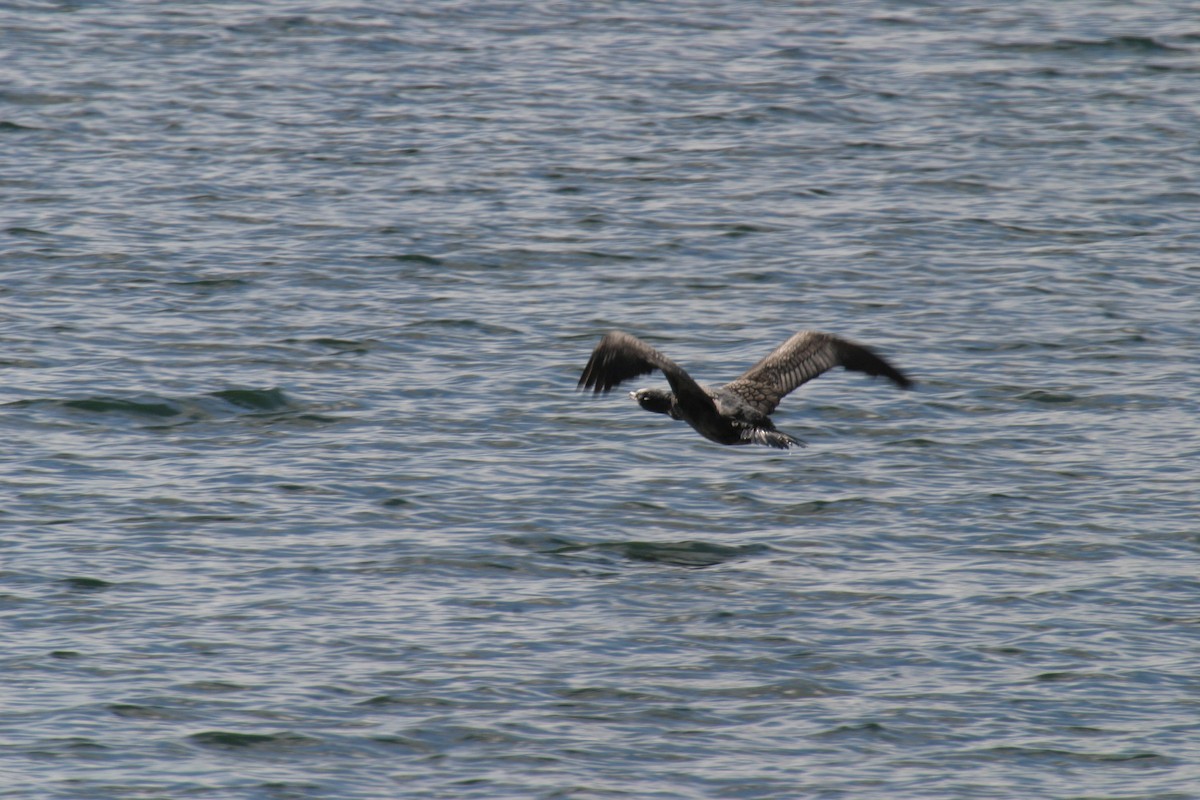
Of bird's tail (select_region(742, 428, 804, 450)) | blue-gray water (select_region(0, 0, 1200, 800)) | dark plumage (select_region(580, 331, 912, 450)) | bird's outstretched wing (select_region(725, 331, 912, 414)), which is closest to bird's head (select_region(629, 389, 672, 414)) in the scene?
dark plumage (select_region(580, 331, 912, 450))

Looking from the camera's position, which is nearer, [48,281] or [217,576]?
[217,576]

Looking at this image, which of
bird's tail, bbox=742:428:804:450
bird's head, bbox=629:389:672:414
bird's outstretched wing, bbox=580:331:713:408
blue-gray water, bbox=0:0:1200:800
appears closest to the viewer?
blue-gray water, bbox=0:0:1200:800

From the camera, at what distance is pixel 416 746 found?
10.7m

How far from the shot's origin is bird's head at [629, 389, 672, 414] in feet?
45.3

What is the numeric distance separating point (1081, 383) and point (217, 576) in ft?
24.5

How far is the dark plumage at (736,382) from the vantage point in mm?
12914

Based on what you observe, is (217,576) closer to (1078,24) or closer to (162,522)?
(162,522)

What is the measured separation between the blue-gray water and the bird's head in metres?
0.71

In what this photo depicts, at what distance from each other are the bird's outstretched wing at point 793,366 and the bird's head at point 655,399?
0.41m

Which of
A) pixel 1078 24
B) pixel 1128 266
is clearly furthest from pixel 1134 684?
pixel 1078 24

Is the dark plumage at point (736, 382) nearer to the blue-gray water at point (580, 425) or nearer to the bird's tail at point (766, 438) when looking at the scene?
the bird's tail at point (766, 438)

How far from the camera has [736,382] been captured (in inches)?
551

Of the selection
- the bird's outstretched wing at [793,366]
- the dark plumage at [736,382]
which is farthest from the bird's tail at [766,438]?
the bird's outstretched wing at [793,366]

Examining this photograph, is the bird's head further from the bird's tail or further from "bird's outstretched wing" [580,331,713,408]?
"bird's outstretched wing" [580,331,713,408]
